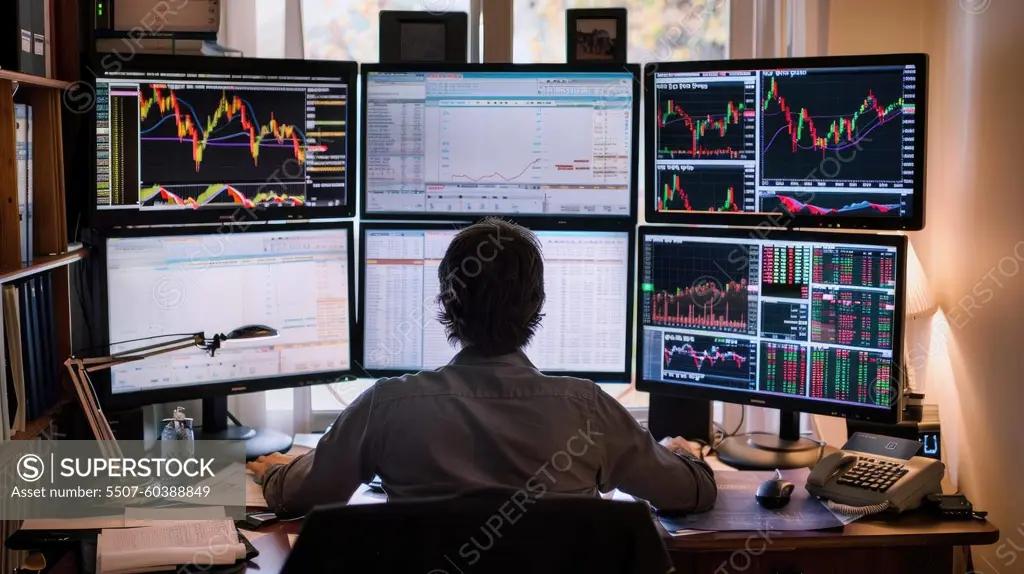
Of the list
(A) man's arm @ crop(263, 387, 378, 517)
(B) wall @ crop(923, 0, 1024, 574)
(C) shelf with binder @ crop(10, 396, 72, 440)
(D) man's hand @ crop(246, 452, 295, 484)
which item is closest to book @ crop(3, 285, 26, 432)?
(C) shelf with binder @ crop(10, 396, 72, 440)

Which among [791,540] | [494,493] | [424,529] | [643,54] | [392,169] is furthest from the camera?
[643,54]

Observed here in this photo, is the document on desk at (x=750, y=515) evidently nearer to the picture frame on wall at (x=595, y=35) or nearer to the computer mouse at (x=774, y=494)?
the computer mouse at (x=774, y=494)

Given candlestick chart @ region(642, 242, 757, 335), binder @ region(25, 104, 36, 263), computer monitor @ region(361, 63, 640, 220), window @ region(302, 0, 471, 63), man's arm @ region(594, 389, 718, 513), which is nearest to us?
man's arm @ region(594, 389, 718, 513)

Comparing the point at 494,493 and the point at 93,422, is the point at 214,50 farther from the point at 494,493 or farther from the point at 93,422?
the point at 494,493

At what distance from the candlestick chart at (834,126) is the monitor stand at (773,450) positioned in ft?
1.87

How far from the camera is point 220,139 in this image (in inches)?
90.5

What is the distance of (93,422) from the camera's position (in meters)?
2.03

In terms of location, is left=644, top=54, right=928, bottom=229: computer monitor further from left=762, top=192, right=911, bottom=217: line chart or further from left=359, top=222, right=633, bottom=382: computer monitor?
left=359, top=222, right=633, bottom=382: computer monitor

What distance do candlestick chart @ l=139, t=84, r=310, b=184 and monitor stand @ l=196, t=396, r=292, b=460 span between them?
52 cm

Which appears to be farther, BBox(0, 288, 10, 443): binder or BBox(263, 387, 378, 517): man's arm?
BBox(0, 288, 10, 443): binder

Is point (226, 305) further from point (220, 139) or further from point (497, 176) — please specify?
point (497, 176)

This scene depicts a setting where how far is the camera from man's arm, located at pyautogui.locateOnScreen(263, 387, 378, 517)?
5.55 ft

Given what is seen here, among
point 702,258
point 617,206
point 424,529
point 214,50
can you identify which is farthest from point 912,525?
point 214,50

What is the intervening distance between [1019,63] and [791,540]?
1121mm
